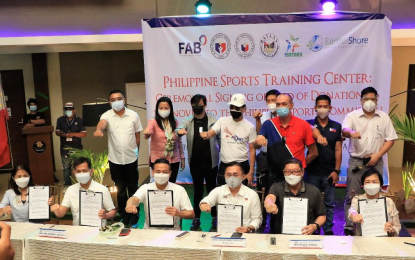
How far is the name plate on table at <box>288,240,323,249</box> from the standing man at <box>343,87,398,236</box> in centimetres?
163

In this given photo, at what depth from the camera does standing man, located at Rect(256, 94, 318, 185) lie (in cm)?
377

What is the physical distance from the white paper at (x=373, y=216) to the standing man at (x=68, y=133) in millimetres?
4339

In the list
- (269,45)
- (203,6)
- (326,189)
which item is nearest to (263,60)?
(269,45)

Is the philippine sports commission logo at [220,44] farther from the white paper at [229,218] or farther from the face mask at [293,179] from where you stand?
the white paper at [229,218]

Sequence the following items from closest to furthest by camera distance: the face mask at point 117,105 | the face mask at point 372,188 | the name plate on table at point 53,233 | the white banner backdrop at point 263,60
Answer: the name plate on table at point 53,233
the face mask at point 372,188
the face mask at point 117,105
the white banner backdrop at point 263,60

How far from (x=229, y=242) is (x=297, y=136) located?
1.45m

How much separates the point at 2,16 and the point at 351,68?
4901mm

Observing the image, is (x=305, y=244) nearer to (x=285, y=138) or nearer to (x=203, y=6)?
(x=285, y=138)

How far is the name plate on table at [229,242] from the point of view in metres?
2.66

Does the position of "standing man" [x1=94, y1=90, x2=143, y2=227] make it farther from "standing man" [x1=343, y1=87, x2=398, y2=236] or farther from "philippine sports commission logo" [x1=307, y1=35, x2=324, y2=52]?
"philippine sports commission logo" [x1=307, y1=35, x2=324, y2=52]

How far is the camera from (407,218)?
179 inches

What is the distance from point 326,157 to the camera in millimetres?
3992

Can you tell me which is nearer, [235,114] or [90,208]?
[90,208]

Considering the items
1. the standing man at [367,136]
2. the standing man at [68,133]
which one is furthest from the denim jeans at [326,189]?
the standing man at [68,133]
